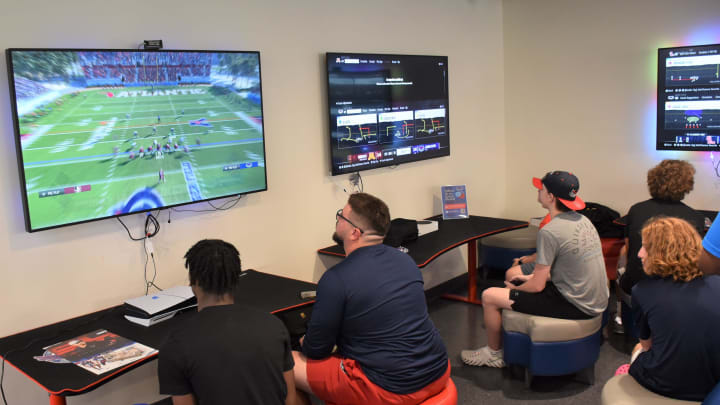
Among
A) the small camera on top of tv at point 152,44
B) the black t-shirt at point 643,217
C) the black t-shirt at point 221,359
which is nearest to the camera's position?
the black t-shirt at point 221,359

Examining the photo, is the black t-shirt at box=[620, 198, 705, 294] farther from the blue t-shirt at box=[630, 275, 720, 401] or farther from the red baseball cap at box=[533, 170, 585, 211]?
the blue t-shirt at box=[630, 275, 720, 401]

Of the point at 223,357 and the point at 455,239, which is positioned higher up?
the point at 223,357

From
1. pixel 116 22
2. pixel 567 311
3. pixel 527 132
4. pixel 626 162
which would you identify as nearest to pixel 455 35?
pixel 527 132

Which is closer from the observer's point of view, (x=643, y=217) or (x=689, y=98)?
(x=643, y=217)

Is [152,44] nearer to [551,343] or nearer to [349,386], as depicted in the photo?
[349,386]

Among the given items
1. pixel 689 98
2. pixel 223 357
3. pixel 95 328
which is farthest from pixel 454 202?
pixel 223 357

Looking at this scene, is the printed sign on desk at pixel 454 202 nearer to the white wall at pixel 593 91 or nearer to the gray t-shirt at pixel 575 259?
the white wall at pixel 593 91

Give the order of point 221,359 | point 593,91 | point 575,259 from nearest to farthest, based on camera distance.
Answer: point 221,359
point 575,259
point 593,91

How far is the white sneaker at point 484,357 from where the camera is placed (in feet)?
12.6

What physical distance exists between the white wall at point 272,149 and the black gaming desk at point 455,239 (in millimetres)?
273

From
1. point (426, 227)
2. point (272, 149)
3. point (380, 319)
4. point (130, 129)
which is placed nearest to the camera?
point (380, 319)

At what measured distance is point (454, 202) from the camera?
5066mm

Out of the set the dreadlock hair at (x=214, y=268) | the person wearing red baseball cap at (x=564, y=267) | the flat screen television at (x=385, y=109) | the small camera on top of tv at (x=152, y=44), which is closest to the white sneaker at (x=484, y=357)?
the person wearing red baseball cap at (x=564, y=267)

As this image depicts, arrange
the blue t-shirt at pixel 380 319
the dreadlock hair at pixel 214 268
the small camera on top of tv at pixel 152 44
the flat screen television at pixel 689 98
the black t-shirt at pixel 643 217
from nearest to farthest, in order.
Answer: the dreadlock hair at pixel 214 268 → the blue t-shirt at pixel 380 319 → the small camera on top of tv at pixel 152 44 → the black t-shirt at pixel 643 217 → the flat screen television at pixel 689 98
